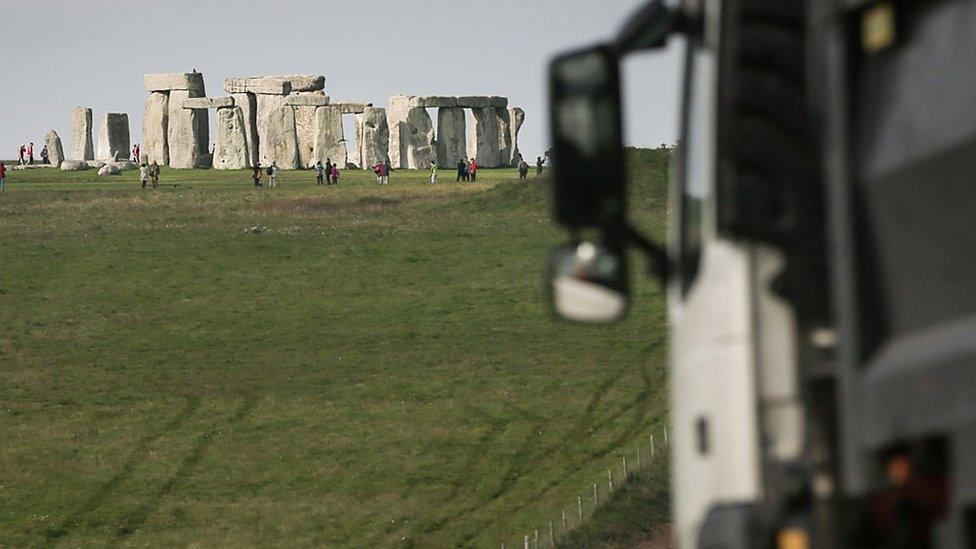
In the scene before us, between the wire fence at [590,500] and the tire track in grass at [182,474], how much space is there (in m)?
3.80

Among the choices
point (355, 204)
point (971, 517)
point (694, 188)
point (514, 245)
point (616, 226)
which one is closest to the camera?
point (971, 517)

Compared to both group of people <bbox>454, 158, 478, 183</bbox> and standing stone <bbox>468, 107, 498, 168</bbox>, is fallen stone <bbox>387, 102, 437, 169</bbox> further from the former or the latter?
group of people <bbox>454, 158, 478, 183</bbox>

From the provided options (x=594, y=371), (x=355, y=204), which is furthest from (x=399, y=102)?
(x=594, y=371)

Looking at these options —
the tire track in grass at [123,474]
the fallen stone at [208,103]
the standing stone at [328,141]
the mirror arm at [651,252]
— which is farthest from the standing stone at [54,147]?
the mirror arm at [651,252]

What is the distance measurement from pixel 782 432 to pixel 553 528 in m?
11.2

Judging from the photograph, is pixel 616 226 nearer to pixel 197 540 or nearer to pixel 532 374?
pixel 197 540

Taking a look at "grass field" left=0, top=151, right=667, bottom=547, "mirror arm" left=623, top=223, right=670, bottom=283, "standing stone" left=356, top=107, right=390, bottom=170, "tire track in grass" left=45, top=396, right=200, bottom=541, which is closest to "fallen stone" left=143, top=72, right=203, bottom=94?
"standing stone" left=356, top=107, right=390, bottom=170

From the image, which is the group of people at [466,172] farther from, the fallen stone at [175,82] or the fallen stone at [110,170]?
the fallen stone at [175,82]

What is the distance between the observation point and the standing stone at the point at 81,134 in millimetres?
78312

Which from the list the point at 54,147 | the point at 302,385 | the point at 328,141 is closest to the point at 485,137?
the point at 328,141

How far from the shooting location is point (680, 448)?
6.09 meters

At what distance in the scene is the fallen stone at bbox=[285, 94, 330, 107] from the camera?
71.2 meters

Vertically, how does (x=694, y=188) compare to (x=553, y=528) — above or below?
above

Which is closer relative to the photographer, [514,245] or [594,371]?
[594,371]
